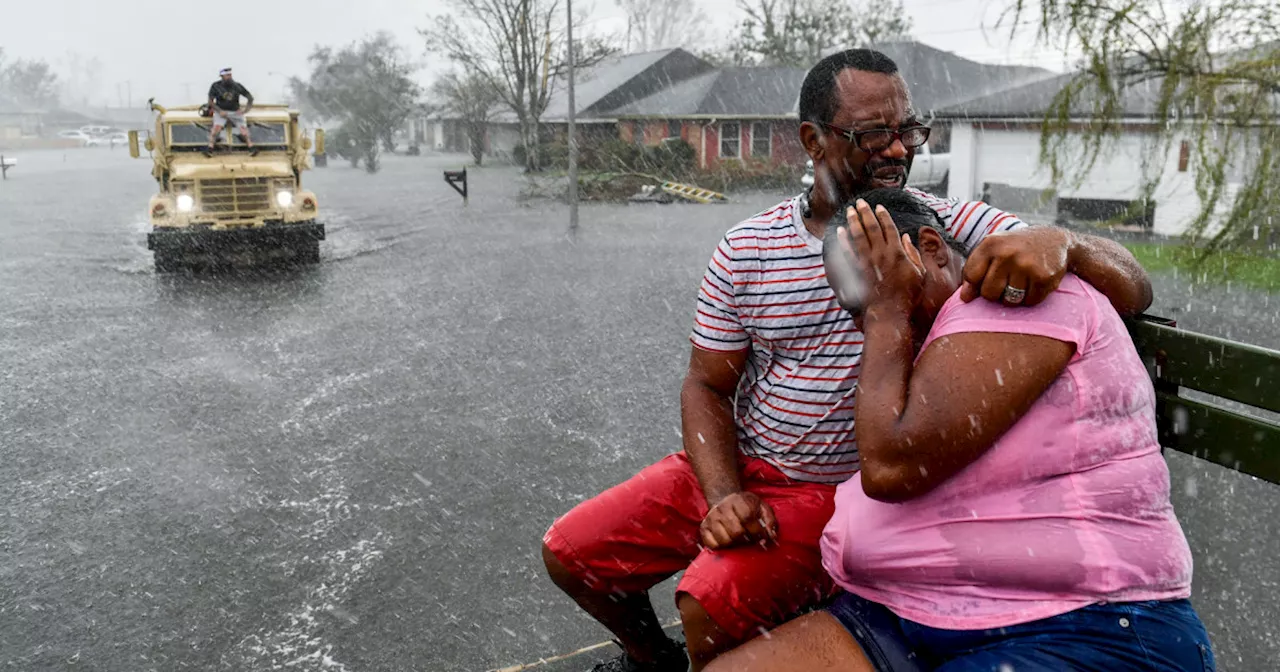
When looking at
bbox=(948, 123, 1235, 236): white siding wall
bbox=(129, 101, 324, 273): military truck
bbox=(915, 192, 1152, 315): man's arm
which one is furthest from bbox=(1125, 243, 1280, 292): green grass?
bbox=(129, 101, 324, 273): military truck

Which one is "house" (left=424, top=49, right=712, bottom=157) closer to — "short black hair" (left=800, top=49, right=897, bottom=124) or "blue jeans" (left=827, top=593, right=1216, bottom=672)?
"short black hair" (left=800, top=49, right=897, bottom=124)

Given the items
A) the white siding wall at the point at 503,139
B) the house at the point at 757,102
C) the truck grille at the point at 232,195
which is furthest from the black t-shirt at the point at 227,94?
the white siding wall at the point at 503,139

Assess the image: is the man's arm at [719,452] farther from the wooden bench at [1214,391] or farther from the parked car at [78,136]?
the parked car at [78,136]

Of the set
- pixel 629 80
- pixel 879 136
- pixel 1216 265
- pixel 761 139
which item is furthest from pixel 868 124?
pixel 629 80

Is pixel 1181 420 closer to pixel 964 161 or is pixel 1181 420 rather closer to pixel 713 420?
pixel 713 420

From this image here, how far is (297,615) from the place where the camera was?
4551 mm

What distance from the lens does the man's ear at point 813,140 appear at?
2.76 m

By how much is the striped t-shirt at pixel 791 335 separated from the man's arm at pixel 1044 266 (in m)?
0.38

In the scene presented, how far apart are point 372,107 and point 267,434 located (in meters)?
51.7

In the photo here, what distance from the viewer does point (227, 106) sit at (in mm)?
16312

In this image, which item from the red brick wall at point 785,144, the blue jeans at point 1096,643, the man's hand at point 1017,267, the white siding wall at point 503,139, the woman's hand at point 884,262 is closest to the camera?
the blue jeans at point 1096,643

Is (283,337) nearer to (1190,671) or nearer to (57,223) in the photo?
(1190,671)

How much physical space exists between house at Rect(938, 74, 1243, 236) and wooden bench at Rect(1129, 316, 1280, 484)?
22.3 metres

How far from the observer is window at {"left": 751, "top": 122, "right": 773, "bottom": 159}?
136ft
